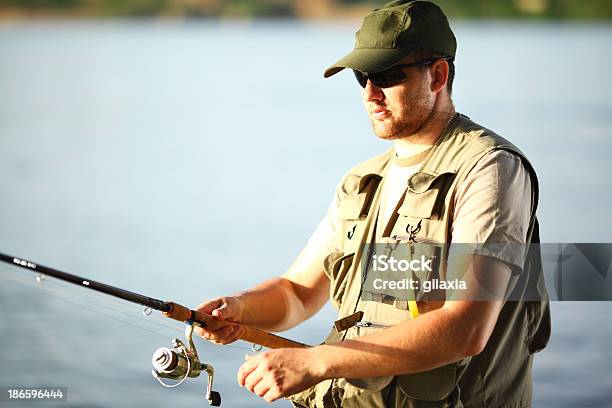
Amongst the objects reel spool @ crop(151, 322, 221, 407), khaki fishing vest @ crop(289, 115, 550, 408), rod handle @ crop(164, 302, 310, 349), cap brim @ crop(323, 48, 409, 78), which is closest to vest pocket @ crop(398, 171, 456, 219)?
khaki fishing vest @ crop(289, 115, 550, 408)

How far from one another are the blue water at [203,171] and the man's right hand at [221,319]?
10cm

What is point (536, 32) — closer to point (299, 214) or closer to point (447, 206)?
point (299, 214)

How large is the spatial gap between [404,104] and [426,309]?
38cm

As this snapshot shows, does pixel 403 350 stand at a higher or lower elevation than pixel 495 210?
lower

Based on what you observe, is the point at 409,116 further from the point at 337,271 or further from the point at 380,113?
the point at 337,271

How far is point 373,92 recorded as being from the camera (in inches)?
89.8

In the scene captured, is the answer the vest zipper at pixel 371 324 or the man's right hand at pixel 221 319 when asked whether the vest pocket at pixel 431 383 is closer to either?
the vest zipper at pixel 371 324

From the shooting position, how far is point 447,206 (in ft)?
7.04

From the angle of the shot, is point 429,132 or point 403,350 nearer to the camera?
point 403,350

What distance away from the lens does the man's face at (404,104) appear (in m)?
2.26

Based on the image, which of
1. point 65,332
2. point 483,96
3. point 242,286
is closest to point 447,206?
point 65,332

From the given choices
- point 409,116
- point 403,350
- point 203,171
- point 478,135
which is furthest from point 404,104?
point 203,171

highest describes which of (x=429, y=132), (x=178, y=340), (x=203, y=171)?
(x=203, y=171)

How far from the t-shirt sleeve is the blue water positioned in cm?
63
